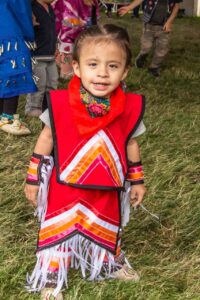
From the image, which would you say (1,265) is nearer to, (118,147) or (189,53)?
(118,147)

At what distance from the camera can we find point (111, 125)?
205cm

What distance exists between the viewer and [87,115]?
2020 millimetres

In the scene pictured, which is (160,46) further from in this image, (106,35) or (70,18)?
(106,35)

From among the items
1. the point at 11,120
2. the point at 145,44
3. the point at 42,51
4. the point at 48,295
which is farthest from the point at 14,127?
the point at 145,44

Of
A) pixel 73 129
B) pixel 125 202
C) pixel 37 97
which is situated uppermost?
pixel 73 129

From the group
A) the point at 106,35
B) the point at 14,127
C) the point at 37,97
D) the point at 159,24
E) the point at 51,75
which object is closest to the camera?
the point at 106,35

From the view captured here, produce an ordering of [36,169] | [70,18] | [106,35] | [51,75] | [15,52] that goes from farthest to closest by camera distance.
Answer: [70,18]
[51,75]
[15,52]
[36,169]
[106,35]

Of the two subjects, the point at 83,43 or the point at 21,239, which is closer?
the point at 83,43

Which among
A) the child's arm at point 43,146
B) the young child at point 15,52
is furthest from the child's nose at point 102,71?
the young child at point 15,52

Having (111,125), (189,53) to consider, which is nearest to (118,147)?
(111,125)

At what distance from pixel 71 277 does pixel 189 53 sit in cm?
748

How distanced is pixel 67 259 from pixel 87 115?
2.11 feet

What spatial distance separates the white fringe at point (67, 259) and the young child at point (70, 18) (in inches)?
171

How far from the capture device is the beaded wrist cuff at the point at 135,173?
2.21 meters
